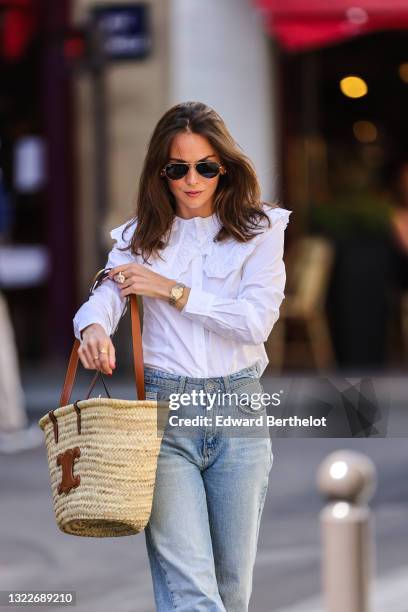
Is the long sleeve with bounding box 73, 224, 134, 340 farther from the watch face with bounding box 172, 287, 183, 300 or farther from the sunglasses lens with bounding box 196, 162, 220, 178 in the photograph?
the sunglasses lens with bounding box 196, 162, 220, 178

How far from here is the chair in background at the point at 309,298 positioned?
41.4 feet

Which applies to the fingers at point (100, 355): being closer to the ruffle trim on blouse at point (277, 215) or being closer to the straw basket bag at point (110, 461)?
the straw basket bag at point (110, 461)

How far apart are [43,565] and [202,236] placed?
334 cm

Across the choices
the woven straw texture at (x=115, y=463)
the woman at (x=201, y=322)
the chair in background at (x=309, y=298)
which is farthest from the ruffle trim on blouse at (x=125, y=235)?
the chair in background at (x=309, y=298)

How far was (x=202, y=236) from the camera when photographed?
3.70 meters

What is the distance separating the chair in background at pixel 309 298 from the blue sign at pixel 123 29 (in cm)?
214

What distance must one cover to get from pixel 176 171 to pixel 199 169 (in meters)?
0.06

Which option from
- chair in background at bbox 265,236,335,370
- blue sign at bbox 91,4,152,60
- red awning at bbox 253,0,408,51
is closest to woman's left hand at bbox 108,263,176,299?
red awning at bbox 253,0,408,51

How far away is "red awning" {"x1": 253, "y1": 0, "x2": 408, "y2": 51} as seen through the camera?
848cm

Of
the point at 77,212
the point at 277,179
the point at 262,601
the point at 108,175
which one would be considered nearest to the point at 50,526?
the point at 262,601

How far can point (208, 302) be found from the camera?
11.8ft

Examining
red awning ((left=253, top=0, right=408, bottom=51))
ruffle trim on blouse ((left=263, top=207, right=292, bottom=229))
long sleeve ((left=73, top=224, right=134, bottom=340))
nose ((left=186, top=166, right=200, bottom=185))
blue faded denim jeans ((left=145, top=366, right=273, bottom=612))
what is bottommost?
blue faded denim jeans ((left=145, top=366, right=273, bottom=612))

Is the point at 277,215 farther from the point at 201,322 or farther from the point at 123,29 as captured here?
the point at 123,29

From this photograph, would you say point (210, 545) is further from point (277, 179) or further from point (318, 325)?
point (318, 325)
